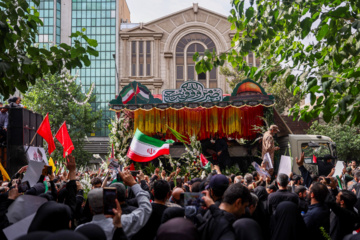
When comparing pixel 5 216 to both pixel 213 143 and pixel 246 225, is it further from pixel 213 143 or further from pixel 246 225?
pixel 213 143

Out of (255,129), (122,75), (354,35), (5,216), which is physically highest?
(122,75)

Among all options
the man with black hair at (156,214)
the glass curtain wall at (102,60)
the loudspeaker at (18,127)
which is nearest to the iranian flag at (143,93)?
the loudspeaker at (18,127)

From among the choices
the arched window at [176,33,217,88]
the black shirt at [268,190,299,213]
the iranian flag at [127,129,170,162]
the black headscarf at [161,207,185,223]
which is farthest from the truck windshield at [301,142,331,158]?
the arched window at [176,33,217,88]

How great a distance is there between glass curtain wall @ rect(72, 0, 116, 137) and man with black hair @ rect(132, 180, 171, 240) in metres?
51.4

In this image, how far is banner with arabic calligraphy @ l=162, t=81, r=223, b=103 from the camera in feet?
56.9

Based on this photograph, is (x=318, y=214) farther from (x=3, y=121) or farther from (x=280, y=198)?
(x=3, y=121)

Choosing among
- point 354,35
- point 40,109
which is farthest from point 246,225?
point 40,109

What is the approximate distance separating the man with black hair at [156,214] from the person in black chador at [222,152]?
1261 cm

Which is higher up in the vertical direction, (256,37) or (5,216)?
(256,37)

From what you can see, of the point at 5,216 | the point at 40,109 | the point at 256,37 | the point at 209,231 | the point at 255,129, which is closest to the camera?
the point at 209,231

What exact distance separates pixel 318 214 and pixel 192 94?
12156 mm

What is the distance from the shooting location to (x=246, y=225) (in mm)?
3938

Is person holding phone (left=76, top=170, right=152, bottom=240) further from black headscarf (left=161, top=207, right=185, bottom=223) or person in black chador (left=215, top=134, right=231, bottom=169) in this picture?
person in black chador (left=215, top=134, right=231, bottom=169)

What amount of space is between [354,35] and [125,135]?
40.5ft
